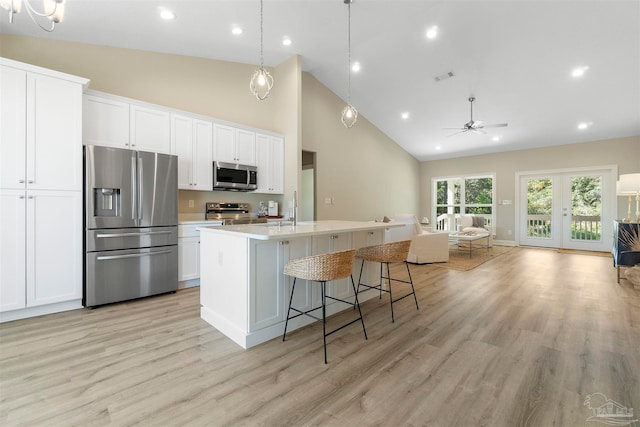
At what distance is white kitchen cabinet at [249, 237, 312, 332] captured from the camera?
219cm

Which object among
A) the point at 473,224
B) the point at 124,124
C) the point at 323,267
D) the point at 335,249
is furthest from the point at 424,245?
the point at 124,124

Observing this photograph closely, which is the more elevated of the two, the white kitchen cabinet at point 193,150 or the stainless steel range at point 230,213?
the white kitchen cabinet at point 193,150

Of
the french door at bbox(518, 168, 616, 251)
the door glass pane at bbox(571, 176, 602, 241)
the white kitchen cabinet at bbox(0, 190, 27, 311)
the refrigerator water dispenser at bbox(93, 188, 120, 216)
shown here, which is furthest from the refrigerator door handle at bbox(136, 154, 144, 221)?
the door glass pane at bbox(571, 176, 602, 241)

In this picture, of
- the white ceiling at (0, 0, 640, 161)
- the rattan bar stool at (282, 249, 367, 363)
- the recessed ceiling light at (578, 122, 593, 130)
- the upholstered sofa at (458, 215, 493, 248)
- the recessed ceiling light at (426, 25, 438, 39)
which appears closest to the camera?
the rattan bar stool at (282, 249, 367, 363)

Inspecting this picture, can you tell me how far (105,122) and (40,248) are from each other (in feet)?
4.92

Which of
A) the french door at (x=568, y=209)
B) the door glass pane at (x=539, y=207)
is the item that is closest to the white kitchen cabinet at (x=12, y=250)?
the french door at (x=568, y=209)

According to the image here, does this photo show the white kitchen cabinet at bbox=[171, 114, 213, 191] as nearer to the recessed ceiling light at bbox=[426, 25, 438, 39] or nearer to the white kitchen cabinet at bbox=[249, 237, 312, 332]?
the white kitchen cabinet at bbox=[249, 237, 312, 332]

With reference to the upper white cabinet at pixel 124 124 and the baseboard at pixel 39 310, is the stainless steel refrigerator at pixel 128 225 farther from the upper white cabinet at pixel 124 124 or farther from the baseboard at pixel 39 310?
the upper white cabinet at pixel 124 124

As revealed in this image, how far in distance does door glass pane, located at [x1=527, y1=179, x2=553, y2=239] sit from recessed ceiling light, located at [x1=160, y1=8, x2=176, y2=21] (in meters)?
8.72

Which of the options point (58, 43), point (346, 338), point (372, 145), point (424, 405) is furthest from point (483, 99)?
point (58, 43)

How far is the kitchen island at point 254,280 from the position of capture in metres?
2.16

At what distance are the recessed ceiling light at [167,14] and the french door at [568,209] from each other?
28.3 feet

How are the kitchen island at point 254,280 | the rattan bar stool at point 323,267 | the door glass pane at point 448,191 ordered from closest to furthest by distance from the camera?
the rattan bar stool at point 323,267 → the kitchen island at point 254,280 → the door glass pane at point 448,191

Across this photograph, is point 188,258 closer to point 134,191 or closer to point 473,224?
point 134,191
